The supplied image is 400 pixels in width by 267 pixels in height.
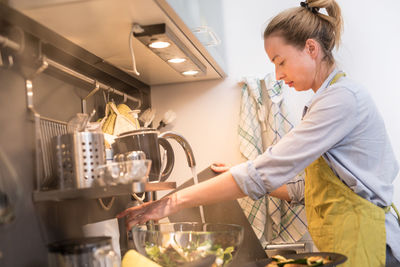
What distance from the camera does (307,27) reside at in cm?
129

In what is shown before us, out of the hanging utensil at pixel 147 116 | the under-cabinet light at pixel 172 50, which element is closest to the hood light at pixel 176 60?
the under-cabinet light at pixel 172 50

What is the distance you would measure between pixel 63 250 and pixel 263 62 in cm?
123

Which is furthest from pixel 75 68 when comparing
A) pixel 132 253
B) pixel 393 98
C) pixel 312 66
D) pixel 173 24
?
pixel 393 98

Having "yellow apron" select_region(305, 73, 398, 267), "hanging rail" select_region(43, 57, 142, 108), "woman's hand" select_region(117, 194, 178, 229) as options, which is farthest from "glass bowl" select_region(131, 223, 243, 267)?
"hanging rail" select_region(43, 57, 142, 108)

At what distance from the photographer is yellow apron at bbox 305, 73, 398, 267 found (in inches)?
46.7

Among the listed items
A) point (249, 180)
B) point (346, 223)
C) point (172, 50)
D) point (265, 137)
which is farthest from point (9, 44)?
point (265, 137)

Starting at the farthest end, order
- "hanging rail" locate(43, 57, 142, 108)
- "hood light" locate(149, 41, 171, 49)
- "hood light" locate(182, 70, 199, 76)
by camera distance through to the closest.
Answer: "hood light" locate(182, 70, 199, 76) < "hood light" locate(149, 41, 171, 49) < "hanging rail" locate(43, 57, 142, 108)

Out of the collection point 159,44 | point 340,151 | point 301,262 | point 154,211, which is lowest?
point 301,262

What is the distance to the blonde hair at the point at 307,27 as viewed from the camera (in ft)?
4.26

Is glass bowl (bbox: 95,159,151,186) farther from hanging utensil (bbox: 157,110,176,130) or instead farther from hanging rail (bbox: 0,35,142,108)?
hanging utensil (bbox: 157,110,176,130)

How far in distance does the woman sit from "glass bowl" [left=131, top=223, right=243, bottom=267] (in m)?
0.10

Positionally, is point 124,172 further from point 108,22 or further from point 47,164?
point 108,22

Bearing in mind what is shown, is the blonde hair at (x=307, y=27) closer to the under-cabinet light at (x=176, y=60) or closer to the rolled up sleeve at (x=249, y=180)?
the under-cabinet light at (x=176, y=60)

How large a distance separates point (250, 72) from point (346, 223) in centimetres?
83
